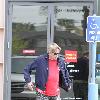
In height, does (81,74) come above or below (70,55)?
below

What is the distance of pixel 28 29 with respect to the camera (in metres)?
10.1

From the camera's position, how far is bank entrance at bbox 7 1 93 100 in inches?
395

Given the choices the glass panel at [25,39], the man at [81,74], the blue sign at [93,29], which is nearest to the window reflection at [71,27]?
the man at [81,74]

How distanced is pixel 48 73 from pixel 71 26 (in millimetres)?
2305

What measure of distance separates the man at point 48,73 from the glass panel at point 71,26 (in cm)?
197

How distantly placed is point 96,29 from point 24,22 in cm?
246

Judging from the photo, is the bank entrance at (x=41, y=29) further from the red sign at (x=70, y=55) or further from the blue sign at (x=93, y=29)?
the blue sign at (x=93, y=29)

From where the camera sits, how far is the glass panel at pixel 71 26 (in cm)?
1003

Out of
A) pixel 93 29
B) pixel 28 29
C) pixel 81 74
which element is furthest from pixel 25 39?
pixel 93 29

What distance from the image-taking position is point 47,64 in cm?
808

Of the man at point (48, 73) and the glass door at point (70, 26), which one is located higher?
the glass door at point (70, 26)

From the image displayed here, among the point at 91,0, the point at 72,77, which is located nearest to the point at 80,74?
the point at 72,77

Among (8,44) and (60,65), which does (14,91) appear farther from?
(60,65)

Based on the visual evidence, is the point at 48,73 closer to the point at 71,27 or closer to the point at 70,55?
the point at 70,55
